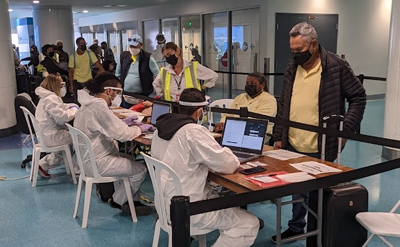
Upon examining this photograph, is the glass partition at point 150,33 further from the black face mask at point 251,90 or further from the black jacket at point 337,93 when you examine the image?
the black jacket at point 337,93

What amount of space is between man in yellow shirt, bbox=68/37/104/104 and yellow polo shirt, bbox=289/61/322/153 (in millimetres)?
5582

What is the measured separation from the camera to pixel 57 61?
31.7 feet

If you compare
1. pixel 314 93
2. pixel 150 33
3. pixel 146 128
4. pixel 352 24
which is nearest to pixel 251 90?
pixel 146 128

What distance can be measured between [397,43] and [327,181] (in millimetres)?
4077

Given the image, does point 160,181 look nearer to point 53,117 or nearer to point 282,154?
point 282,154

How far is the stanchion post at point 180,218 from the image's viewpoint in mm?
1517

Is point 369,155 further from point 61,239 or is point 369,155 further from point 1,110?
point 1,110

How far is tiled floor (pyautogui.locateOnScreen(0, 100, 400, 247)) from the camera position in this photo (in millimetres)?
3465

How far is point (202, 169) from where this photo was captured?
2.57 meters

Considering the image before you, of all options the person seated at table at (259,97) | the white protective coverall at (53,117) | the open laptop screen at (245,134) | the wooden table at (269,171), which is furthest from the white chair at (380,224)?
the white protective coverall at (53,117)

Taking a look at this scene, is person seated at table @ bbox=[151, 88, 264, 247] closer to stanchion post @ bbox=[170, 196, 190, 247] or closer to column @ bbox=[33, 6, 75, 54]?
stanchion post @ bbox=[170, 196, 190, 247]

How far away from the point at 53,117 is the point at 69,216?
4.03 ft

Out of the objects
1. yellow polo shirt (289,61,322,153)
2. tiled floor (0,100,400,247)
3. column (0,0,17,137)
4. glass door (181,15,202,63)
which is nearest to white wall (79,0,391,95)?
glass door (181,15,202,63)

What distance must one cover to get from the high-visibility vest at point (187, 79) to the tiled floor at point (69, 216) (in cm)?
105
